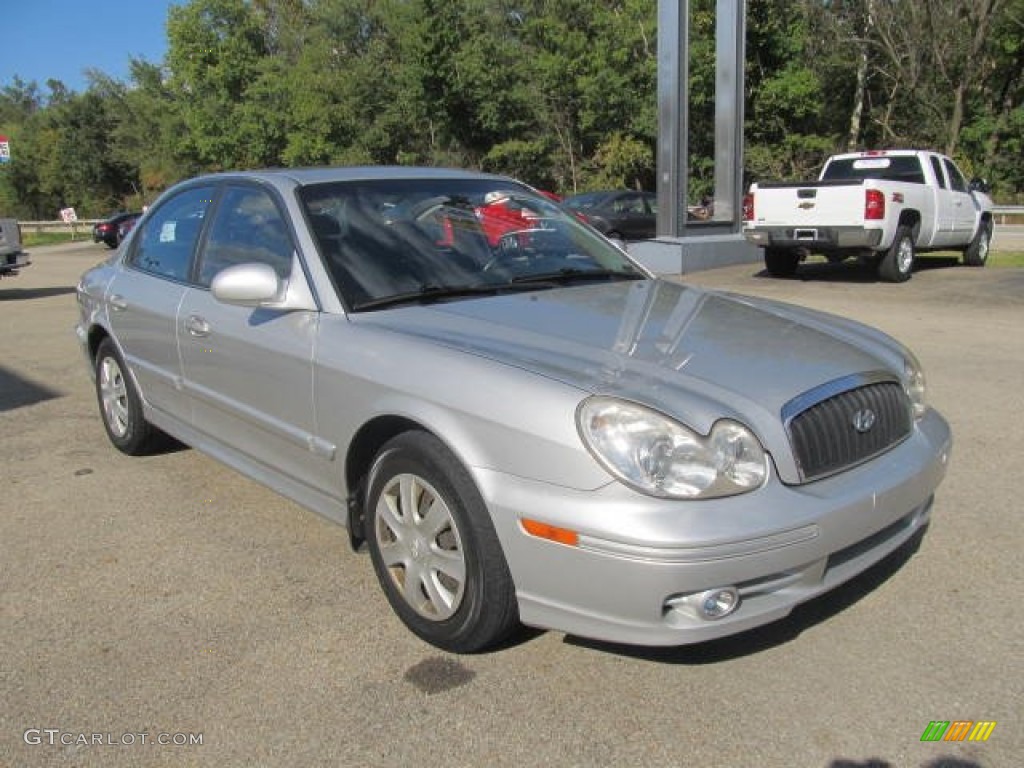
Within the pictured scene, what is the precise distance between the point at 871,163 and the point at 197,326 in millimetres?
12745

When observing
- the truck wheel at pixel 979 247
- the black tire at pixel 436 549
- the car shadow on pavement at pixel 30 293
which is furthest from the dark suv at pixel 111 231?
the black tire at pixel 436 549

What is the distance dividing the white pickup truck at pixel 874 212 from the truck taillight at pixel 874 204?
14 millimetres

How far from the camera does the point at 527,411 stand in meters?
2.52

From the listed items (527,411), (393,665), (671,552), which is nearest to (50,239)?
(393,665)

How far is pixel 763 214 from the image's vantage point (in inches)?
512

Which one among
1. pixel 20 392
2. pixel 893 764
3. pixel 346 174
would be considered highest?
pixel 346 174

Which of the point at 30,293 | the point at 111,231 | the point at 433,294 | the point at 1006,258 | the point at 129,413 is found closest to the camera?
the point at 433,294

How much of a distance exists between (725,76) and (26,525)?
601 inches

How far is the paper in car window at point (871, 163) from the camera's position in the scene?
13.9 meters

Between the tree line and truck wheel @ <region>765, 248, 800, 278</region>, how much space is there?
61.0 feet

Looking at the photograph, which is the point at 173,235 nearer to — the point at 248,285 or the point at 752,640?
the point at 248,285

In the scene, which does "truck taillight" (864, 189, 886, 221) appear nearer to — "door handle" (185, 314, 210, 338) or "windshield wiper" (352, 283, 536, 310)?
"windshield wiper" (352, 283, 536, 310)

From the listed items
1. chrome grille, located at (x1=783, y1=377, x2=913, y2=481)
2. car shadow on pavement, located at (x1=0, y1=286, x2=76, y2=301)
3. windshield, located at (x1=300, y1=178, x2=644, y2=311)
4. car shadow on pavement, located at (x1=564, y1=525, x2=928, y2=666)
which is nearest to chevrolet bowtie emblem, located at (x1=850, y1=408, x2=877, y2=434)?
chrome grille, located at (x1=783, y1=377, x2=913, y2=481)

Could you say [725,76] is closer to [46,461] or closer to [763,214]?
[763,214]
